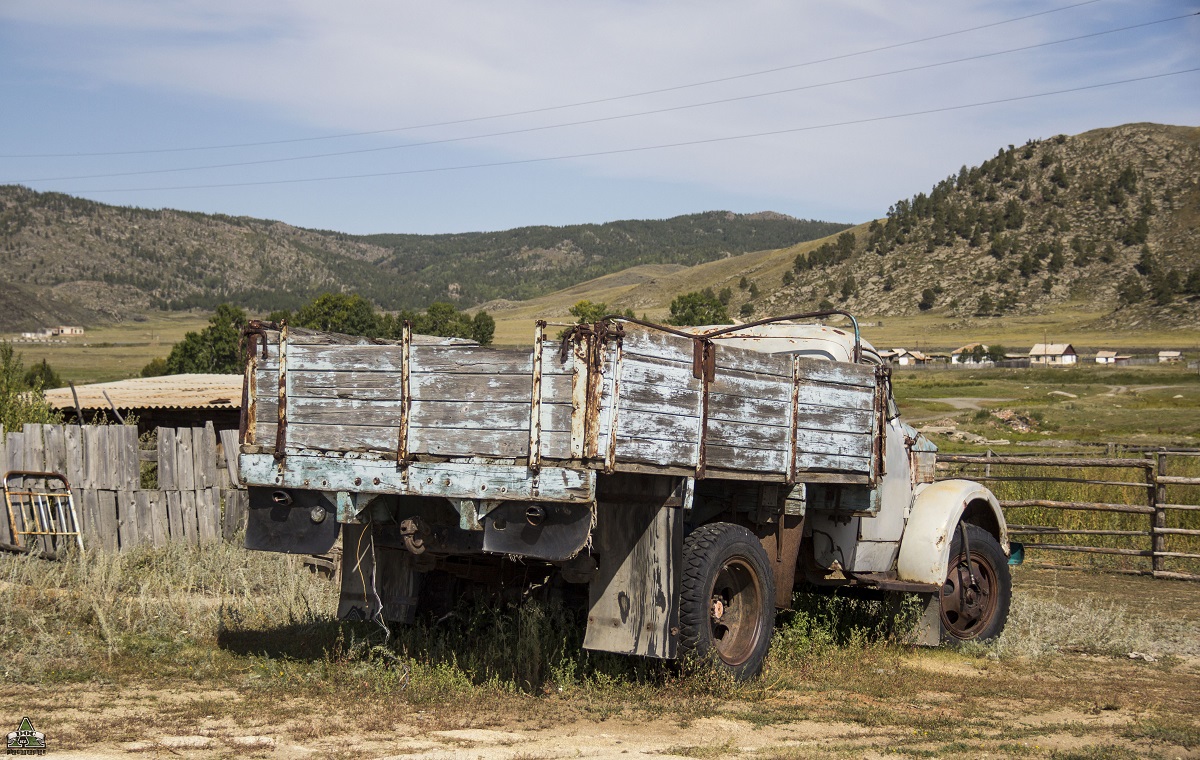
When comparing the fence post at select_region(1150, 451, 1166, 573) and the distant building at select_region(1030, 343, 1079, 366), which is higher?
the distant building at select_region(1030, 343, 1079, 366)

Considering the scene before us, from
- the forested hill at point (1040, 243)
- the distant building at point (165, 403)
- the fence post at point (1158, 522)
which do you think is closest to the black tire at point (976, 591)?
the fence post at point (1158, 522)

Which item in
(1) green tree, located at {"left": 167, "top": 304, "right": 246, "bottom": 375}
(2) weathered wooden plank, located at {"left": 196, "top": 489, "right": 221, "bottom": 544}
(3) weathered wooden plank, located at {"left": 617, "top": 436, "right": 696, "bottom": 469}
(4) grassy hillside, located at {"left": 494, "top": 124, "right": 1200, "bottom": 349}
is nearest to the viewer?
(3) weathered wooden plank, located at {"left": 617, "top": 436, "right": 696, "bottom": 469}

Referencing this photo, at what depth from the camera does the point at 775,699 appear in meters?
7.19

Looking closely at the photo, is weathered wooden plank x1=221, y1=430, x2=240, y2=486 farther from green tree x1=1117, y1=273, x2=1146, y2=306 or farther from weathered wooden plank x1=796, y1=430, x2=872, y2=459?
green tree x1=1117, y1=273, x2=1146, y2=306

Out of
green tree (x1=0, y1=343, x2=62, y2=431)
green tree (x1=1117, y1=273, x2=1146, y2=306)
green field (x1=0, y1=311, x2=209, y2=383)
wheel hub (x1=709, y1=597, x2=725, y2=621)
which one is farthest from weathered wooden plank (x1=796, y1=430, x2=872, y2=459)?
green tree (x1=1117, y1=273, x2=1146, y2=306)

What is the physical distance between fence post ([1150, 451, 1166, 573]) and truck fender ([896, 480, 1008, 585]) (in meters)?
7.09

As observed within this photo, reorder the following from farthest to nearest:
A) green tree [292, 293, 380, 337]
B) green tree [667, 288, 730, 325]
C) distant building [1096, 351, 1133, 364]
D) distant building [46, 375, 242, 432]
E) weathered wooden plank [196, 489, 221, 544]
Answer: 1. green tree [667, 288, 730, 325]
2. distant building [1096, 351, 1133, 364]
3. green tree [292, 293, 380, 337]
4. distant building [46, 375, 242, 432]
5. weathered wooden plank [196, 489, 221, 544]

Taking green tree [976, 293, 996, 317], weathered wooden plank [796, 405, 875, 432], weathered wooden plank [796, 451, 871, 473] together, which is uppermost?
green tree [976, 293, 996, 317]

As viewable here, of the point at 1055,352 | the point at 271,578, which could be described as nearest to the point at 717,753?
the point at 271,578

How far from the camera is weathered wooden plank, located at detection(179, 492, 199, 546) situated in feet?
43.9

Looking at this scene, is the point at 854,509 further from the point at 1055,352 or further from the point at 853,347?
the point at 1055,352

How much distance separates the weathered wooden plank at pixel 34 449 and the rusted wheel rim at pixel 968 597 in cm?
978

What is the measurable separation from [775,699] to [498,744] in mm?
2154

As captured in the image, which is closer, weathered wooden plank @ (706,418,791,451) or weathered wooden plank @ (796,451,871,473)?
weathered wooden plank @ (706,418,791,451)
